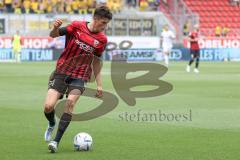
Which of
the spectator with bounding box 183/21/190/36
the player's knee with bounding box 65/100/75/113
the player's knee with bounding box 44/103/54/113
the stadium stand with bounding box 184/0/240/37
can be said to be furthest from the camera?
the stadium stand with bounding box 184/0/240/37

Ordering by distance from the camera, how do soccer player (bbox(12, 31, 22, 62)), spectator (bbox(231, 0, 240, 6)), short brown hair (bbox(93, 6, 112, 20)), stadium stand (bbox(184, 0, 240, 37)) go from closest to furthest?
short brown hair (bbox(93, 6, 112, 20)), soccer player (bbox(12, 31, 22, 62)), stadium stand (bbox(184, 0, 240, 37)), spectator (bbox(231, 0, 240, 6))

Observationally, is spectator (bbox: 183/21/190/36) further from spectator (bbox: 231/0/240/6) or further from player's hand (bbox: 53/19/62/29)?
player's hand (bbox: 53/19/62/29)

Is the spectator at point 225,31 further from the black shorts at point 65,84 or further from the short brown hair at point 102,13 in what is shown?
the short brown hair at point 102,13

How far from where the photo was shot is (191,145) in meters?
11.6

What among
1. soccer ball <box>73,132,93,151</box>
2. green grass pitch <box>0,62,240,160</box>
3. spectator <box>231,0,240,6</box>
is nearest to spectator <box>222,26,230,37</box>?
spectator <box>231,0,240,6</box>

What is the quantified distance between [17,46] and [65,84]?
116ft

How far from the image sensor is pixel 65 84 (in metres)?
11.2

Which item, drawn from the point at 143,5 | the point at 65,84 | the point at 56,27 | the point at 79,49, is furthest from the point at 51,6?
the point at 56,27

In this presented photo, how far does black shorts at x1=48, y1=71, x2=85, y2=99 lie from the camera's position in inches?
439

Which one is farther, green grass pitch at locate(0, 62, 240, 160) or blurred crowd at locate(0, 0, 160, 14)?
blurred crowd at locate(0, 0, 160, 14)

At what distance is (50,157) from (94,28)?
7.19 ft

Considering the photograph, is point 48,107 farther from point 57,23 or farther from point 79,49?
point 57,23

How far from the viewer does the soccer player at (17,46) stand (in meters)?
45.5

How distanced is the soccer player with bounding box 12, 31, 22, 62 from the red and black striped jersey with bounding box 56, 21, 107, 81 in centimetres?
3460
